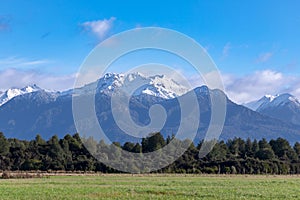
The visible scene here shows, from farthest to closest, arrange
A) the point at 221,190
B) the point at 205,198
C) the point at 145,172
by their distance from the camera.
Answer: the point at 145,172 → the point at 221,190 → the point at 205,198

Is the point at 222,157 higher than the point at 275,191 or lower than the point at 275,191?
higher

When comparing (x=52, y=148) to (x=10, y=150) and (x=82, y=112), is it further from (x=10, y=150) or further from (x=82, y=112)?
(x=82, y=112)

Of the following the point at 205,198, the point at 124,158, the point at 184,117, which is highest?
the point at 184,117

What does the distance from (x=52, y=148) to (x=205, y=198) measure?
2411 inches

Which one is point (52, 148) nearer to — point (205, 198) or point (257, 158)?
point (257, 158)

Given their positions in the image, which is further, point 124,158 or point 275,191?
point 124,158

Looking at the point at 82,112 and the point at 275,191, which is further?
the point at 82,112

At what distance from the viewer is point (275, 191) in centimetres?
4531

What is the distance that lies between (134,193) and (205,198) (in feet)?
21.2

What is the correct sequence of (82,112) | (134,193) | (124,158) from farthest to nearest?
(124,158), (82,112), (134,193)

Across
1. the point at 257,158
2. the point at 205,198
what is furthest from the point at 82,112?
the point at 257,158

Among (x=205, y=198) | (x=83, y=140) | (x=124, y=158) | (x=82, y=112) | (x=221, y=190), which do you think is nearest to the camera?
(x=205, y=198)

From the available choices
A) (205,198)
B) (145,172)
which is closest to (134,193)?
(205,198)

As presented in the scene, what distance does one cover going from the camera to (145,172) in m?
87.9
